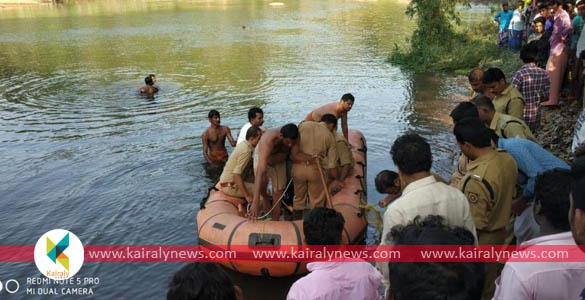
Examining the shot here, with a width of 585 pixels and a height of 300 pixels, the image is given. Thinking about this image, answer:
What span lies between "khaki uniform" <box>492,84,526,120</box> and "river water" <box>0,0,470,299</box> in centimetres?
227

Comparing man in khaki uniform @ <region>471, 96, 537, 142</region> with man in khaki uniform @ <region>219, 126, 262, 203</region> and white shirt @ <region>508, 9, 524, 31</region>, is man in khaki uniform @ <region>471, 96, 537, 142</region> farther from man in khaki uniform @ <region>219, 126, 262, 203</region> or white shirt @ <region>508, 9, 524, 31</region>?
white shirt @ <region>508, 9, 524, 31</region>

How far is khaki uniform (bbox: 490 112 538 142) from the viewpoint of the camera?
4.29 meters

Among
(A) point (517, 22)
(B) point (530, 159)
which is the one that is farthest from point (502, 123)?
Answer: (A) point (517, 22)

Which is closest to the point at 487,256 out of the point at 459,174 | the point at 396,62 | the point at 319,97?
the point at 459,174

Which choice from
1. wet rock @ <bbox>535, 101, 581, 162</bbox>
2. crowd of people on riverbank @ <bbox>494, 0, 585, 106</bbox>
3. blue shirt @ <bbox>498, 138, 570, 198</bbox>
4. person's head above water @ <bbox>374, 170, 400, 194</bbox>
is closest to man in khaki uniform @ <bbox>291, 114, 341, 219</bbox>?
person's head above water @ <bbox>374, 170, 400, 194</bbox>

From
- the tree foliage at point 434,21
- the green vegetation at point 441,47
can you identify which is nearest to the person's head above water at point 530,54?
the green vegetation at point 441,47

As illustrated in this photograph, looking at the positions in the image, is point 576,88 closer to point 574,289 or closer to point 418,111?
point 418,111

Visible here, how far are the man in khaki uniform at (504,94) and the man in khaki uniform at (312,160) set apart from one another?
191 cm

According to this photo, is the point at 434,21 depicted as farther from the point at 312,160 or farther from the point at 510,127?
the point at 510,127

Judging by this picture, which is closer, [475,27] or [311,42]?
[475,27]

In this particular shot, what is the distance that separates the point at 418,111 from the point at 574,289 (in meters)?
9.88

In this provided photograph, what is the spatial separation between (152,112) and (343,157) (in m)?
7.56

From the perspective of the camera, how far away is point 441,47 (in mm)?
17172

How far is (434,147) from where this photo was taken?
8898 mm
